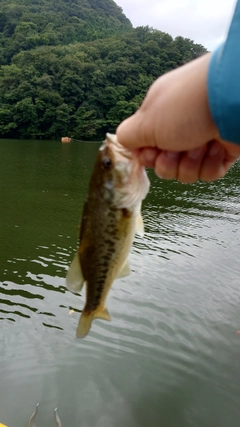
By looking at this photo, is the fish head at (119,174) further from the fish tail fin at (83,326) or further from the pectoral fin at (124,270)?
the fish tail fin at (83,326)

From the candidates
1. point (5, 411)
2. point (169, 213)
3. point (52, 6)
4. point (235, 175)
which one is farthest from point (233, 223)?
point (52, 6)

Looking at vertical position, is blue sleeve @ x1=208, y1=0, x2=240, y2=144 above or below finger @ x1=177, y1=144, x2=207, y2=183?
above

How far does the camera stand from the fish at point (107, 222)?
6.61 ft

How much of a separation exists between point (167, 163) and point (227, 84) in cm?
90

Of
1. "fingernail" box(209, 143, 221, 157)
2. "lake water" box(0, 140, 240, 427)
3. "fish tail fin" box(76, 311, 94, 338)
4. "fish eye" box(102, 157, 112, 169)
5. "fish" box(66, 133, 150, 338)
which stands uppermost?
"fingernail" box(209, 143, 221, 157)

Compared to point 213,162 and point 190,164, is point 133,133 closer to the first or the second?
point 190,164

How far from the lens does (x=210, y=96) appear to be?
1315 mm

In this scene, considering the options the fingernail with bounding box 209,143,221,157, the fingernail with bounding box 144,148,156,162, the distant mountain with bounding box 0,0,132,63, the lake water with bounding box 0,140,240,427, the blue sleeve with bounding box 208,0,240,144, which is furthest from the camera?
the distant mountain with bounding box 0,0,132,63

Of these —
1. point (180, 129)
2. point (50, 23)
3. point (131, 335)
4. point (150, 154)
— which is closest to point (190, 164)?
point (150, 154)

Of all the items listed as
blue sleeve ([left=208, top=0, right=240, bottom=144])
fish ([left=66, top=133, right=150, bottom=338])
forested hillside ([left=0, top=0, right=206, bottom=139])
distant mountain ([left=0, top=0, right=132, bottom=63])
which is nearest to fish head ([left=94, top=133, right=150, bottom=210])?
fish ([left=66, top=133, right=150, bottom=338])

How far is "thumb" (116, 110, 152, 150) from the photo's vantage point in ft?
5.80

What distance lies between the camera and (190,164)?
7.04 ft

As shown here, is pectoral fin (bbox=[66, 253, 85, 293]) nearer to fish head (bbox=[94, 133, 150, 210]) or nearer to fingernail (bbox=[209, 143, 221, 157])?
fish head (bbox=[94, 133, 150, 210])

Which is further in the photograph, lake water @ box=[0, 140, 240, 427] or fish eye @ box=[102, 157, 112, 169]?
lake water @ box=[0, 140, 240, 427]
